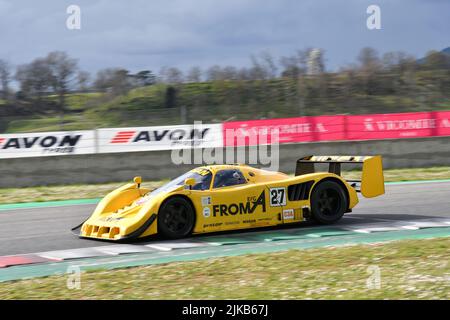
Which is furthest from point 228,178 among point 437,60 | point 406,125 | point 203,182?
point 437,60

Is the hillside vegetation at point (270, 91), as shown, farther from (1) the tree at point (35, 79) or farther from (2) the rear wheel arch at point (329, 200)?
(2) the rear wheel arch at point (329, 200)

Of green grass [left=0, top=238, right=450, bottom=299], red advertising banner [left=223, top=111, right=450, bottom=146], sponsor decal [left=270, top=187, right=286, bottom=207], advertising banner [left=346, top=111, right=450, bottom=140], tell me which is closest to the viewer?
green grass [left=0, top=238, right=450, bottom=299]

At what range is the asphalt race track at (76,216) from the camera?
10.6 m

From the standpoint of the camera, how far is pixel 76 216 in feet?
44.4

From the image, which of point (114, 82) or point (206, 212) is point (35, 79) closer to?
point (114, 82)

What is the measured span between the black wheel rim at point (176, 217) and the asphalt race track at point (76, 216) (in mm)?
874

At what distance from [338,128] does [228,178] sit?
11.0 metres

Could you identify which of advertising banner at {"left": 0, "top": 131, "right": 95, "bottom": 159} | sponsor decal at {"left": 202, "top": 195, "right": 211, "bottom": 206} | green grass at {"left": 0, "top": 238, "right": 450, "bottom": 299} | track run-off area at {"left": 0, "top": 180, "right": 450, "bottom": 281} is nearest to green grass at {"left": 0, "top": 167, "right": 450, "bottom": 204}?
advertising banner at {"left": 0, "top": 131, "right": 95, "bottom": 159}

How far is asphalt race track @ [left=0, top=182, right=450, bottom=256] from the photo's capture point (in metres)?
10.6

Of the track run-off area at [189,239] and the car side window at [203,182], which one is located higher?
the car side window at [203,182]

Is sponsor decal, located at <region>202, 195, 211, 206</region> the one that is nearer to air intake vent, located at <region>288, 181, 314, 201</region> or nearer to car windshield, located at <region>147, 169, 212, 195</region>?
car windshield, located at <region>147, 169, 212, 195</region>

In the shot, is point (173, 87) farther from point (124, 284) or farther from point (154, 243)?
point (124, 284)

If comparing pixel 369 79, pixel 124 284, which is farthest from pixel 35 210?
pixel 369 79

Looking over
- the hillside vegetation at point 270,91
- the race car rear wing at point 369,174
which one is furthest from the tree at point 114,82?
the race car rear wing at point 369,174
